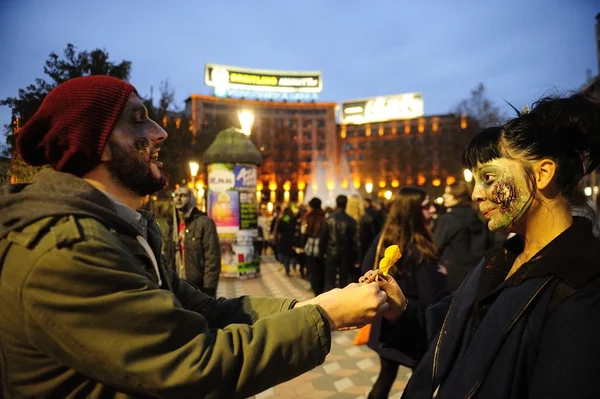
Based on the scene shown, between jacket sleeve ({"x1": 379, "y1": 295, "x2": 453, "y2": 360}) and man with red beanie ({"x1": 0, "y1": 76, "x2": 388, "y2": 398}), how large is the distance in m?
0.78

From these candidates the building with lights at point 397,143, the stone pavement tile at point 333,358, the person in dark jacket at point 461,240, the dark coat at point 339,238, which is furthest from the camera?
the building with lights at point 397,143

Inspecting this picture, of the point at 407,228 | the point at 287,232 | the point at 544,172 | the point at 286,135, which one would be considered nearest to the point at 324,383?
the point at 407,228

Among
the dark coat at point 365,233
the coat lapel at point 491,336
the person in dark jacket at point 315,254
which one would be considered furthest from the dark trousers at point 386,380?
the person in dark jacket at point 315,254

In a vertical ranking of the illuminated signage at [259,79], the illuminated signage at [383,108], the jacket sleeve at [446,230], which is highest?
the illuminated signage at [259,79]

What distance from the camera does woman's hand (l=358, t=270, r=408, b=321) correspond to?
5.70 feet

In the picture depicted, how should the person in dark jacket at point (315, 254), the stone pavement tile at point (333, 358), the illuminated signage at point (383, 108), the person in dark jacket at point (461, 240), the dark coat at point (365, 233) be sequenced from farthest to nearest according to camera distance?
the illuminated signage at point (383, 108) < the person in dark jacket at point (315, 254) < the dark coat at point (365, 233) < the person in dark jacket at point (461, 240) < the stone pavement tile at point (333, 358)

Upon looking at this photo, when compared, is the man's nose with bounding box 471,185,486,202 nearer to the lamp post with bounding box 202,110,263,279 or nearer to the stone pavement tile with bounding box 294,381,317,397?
the stone pavement tile with bounding box 294,381,317,397

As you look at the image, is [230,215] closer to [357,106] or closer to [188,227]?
[188,227]

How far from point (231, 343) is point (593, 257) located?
1.26 m

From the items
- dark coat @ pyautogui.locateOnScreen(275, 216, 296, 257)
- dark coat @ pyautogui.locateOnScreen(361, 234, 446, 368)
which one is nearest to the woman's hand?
dark coat @ pyautogui.locateOnScreen(361, 234, 446, 368)

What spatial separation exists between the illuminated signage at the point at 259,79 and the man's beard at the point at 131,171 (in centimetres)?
6489

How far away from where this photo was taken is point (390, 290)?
1.83m

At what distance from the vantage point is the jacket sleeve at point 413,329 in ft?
6.71

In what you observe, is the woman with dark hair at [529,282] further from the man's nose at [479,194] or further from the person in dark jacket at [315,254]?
the person in dark jacket at [315,254]
